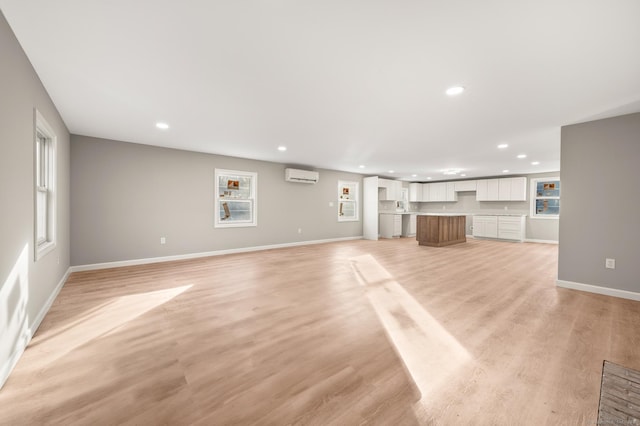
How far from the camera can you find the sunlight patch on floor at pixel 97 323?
6.69 feet

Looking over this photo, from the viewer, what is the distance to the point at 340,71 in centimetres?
237

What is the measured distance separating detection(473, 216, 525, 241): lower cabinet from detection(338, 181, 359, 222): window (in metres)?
4.48

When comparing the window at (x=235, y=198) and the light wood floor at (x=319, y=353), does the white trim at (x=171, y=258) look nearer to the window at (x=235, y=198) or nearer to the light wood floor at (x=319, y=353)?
the window at (x=235, y=198)

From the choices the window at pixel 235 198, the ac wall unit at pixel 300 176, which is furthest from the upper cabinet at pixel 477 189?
the window at pixel 235 198

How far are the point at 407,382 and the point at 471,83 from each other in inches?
107

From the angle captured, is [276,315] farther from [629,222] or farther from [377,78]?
[629,222]

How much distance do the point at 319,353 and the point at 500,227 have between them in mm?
9265

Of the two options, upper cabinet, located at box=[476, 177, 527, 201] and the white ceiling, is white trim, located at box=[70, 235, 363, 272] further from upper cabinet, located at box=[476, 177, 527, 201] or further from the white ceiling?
upper cabinet, located at box=[476, 177, 527, 201]

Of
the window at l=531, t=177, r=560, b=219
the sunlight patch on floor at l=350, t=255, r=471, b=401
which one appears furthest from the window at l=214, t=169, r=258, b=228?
the window at l=531, t=177, r=560, b=219

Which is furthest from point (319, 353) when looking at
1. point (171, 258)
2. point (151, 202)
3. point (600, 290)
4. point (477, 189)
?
point (477, 189)

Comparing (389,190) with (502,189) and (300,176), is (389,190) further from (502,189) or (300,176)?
(300,176)

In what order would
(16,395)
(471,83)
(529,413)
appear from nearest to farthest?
1. (529,413)
2. (16,395)
3. (471,83)

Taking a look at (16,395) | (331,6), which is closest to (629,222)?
(331,6)

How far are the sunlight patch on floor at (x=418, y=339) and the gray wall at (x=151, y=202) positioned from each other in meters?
4.03
